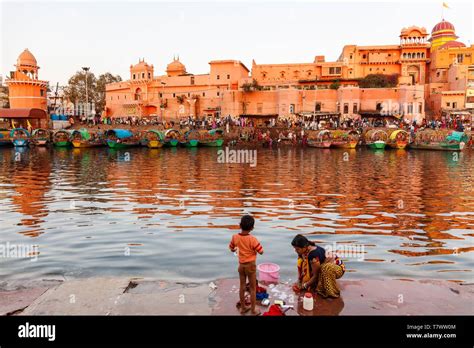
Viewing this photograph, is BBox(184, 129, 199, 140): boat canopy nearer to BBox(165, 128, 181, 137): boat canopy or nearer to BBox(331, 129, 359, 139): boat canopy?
BBox(165, 128, 181, 137): boat canopy

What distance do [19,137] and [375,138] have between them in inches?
1575

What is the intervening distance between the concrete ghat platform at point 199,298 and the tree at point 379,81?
53.3 m

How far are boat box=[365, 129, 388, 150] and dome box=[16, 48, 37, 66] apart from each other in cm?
4810

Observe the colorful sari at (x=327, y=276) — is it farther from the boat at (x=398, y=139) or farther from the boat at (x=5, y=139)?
the boat at (x=5, y=139)

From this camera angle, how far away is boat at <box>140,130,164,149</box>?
140 feet

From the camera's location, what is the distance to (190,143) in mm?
44406

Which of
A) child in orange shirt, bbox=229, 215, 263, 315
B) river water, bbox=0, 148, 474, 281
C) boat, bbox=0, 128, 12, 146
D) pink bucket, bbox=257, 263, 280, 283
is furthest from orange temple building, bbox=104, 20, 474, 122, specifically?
child in orange shirt, bbox=229, 215, 263, 315

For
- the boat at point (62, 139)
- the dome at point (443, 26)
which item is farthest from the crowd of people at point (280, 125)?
the dome at point (443, 26)

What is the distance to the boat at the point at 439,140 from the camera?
3831 centimetres

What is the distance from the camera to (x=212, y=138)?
45781 mm

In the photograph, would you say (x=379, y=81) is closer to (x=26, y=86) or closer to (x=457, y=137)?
(x=457, y=137)
